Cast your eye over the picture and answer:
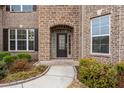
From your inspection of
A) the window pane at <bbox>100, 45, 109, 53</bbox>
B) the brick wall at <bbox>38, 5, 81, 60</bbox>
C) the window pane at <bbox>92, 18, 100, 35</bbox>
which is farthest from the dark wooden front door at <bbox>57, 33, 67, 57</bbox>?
the window pane at <bbox>100, 45, 109, 53</bbox>

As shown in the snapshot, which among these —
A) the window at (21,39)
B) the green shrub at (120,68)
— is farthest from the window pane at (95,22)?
the window at (21,39)

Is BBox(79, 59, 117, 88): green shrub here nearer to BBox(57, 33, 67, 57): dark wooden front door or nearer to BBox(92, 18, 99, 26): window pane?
BBox(92, 18, 99, 26): window pane

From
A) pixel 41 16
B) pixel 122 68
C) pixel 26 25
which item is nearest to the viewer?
pixel 122 68

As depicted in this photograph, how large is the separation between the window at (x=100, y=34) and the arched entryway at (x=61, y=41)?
195 inches

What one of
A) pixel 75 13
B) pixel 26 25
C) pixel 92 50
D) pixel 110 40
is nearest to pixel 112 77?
pixel 110 40

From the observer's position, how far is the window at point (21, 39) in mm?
23984

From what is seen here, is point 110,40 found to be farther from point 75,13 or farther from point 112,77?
point 75,13

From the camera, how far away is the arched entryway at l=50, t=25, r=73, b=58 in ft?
69.8

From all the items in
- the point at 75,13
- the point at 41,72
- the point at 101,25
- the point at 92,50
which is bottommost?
the point at 41,72

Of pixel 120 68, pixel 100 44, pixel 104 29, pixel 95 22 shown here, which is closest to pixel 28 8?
pixel 95 22

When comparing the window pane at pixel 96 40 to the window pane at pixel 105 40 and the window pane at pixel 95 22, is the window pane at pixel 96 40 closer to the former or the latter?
the window pane at pixel 105 40

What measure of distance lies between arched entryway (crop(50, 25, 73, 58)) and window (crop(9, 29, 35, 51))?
3.13 metres

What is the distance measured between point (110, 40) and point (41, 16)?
23.5ft

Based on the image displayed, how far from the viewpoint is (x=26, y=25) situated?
24.0 m
